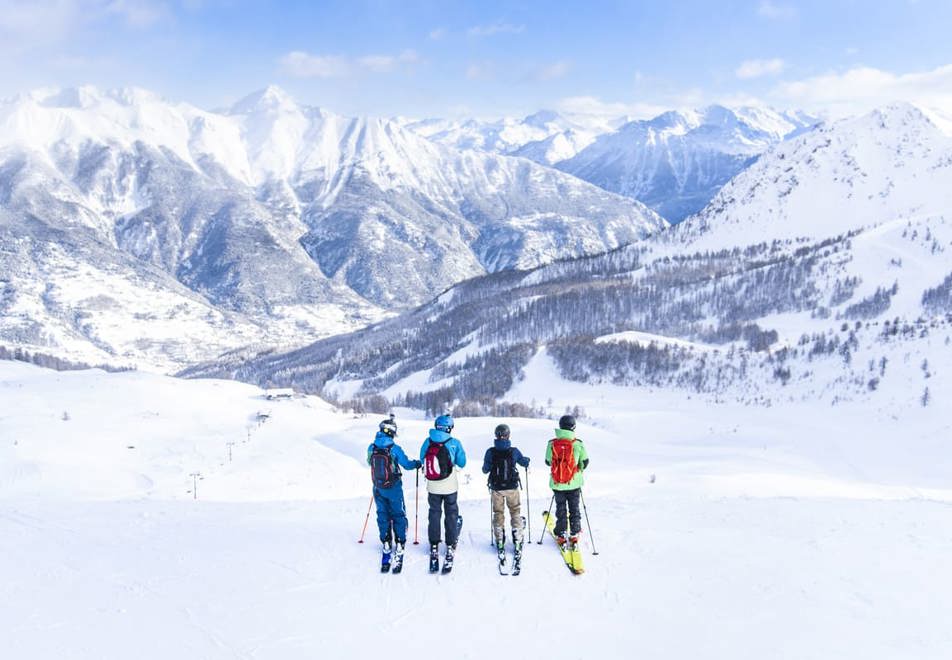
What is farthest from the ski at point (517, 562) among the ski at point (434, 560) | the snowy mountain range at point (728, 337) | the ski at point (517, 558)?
the snowy mountain range at point (728, 337)

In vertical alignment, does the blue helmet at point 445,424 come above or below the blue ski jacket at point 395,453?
above

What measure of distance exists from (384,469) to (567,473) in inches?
160

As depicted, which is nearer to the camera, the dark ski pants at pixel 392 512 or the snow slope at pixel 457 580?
the snow slope at pixel 457 580

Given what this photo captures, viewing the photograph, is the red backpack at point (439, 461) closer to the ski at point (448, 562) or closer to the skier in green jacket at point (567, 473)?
the ski at point (448, 562)

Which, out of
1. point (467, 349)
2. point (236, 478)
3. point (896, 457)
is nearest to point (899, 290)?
point (467, 349)

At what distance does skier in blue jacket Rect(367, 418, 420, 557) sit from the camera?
559 inches

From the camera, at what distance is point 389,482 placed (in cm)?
1422

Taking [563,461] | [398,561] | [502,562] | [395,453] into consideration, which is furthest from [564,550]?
[395,453]

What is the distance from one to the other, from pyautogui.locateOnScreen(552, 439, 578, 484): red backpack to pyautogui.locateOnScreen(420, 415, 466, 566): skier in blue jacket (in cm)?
212

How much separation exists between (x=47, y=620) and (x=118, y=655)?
2.14 m

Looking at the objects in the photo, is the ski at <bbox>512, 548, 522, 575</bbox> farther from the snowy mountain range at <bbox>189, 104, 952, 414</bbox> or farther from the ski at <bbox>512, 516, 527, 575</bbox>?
the snowy mountain range at <bbox>189, 104, 952, 414</bbox>

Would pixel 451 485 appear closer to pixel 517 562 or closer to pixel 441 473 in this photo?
pixel 441 473

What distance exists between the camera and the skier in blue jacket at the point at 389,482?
14.2 metres

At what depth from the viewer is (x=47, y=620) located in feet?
37.9
